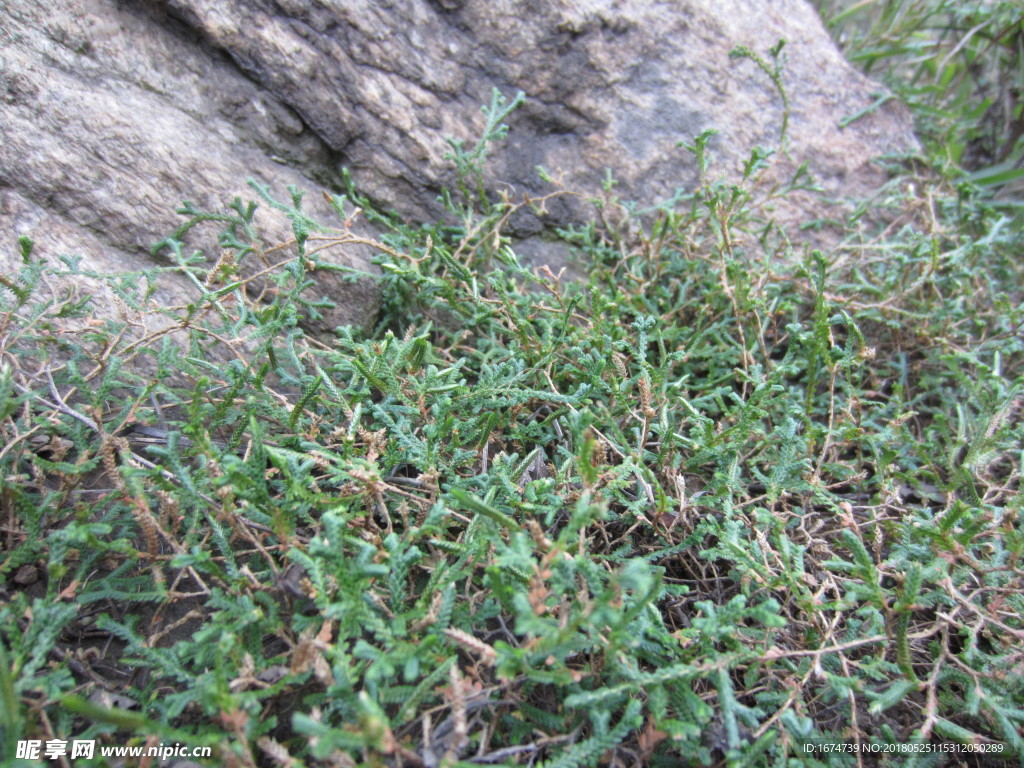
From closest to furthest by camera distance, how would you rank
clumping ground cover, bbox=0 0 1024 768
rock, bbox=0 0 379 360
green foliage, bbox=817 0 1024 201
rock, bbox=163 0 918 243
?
clumping ground cover, bbox=0 0 1024 768, rock, bbox=0 0 379 360, rock, bbox=163 0 918 243, green foliage, bbox=817 0 1024 201

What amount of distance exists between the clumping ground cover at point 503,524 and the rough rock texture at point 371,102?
0.65ft

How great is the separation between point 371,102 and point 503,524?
1903 mm

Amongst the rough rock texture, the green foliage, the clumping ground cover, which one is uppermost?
the green foliage

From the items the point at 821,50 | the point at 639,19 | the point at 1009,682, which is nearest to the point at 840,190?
the point at 821,50

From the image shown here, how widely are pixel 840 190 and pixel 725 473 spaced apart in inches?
77.9

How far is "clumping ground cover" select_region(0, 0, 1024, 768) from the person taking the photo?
1.28m

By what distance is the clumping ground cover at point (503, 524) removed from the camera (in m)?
1.28

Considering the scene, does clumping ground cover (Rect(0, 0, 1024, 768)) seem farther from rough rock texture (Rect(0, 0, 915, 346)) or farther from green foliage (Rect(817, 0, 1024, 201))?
green foliage (Rect(817, 0, 1024, 201))

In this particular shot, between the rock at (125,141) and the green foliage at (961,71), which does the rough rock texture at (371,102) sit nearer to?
the rock at (125,141)

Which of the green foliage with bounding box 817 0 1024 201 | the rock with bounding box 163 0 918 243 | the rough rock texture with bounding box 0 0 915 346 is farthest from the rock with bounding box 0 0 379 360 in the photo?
the green foliage with bounding box 817 0 1024 201

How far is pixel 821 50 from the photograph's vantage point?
3.20m

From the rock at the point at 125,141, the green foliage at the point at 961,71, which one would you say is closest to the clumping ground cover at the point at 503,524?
the rock at the point at 125,141

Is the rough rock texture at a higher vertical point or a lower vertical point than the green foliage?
lower

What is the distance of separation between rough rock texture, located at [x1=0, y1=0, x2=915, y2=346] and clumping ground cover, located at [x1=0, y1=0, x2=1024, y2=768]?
0.20 meters
